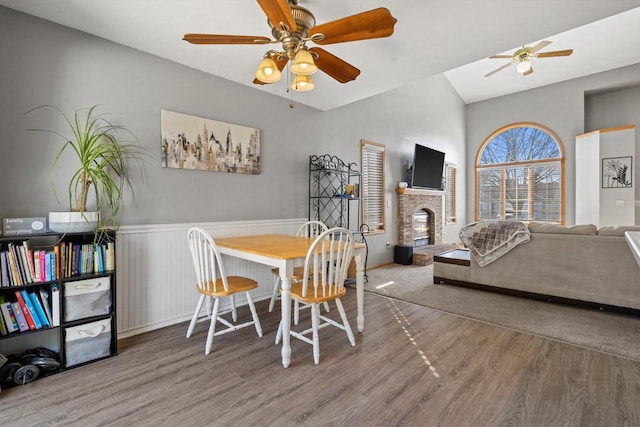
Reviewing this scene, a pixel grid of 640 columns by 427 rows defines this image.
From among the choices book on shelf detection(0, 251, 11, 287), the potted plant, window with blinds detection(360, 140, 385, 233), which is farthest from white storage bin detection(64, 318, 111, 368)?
window with blinds detection(360, 140, 385, 233)

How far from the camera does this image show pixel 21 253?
196cm

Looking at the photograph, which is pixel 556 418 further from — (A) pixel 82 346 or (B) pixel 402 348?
(A) pixel 82 346

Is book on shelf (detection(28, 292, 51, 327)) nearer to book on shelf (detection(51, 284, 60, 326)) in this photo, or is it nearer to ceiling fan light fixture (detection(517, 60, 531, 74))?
book on shelf (detection(51, 284, 60, 326))

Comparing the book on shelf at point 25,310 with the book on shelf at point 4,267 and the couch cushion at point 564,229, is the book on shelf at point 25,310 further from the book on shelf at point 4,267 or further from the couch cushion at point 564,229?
the couch cushion at point 564,229

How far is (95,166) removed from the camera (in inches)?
96.5

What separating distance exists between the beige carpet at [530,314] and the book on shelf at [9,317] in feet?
10.8

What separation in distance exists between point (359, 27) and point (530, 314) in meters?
3.14

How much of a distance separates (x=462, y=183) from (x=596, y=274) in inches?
216

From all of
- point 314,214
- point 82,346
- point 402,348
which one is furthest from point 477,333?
point 82,346

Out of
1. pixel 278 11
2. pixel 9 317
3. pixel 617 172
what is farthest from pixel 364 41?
pixel 617 172

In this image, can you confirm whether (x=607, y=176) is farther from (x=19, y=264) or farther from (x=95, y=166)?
(x=19, y=264)

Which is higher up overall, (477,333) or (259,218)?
(259,218)

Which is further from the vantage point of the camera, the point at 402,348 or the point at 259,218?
the point at 259,218

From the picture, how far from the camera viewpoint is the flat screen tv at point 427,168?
603 centimetres
